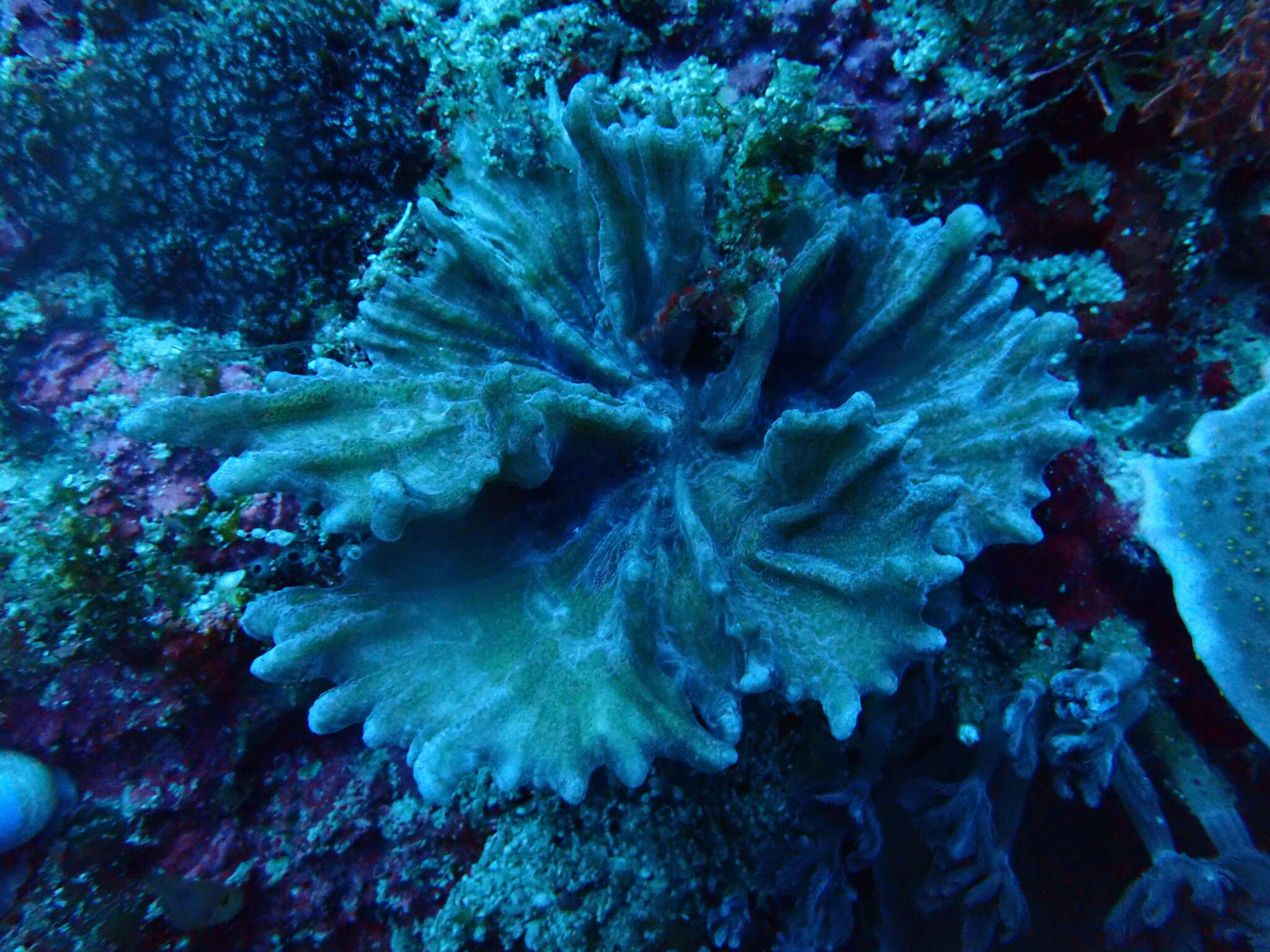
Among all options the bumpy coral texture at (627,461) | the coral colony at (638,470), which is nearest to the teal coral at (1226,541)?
the coral colony at (638,470)

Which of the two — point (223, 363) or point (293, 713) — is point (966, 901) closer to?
point (293, 713)

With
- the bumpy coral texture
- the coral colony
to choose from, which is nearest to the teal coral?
the coral colony

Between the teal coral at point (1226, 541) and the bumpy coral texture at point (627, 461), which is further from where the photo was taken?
the teal coral at point (1226, 541)

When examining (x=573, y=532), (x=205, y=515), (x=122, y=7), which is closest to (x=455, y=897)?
(x=573, y=532)

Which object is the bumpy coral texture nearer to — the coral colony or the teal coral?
the coral colony

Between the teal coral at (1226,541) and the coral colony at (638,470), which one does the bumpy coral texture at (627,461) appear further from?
the teal coral at (1226,541)
